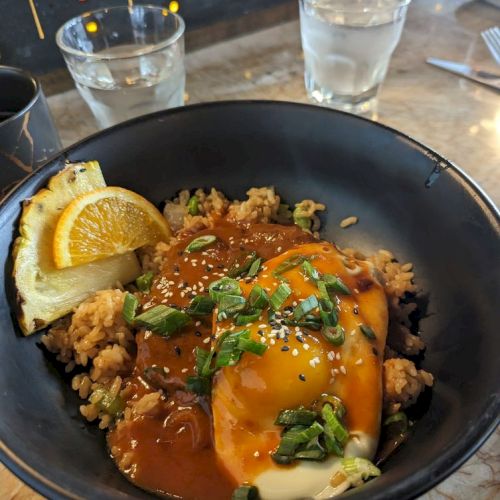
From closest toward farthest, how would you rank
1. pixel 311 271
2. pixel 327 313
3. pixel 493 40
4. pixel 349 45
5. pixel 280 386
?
pixel 280 386 → pixel 327 313 → pixel 311 271 → pixel 349 45 → pixel 493 40

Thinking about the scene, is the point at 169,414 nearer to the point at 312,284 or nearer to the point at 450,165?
the point at 312,284

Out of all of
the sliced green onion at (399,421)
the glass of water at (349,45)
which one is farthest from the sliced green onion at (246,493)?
the glass of water at (349,45)

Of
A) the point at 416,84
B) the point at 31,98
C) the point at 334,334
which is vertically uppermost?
the point at 31,98

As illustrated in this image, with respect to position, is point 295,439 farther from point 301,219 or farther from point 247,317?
point 301,219

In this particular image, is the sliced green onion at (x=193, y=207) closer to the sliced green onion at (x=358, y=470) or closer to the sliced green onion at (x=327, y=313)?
the sliced green onion at (x=327, y=313)

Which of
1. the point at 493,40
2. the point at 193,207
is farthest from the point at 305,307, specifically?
the point at 493,40
